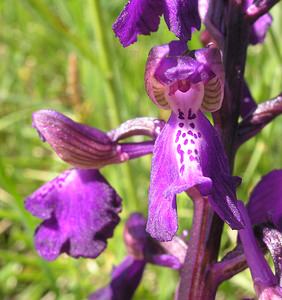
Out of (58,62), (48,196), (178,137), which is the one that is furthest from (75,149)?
(58,62)

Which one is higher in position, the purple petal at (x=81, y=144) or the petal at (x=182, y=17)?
the petal at (x=182, y=17)

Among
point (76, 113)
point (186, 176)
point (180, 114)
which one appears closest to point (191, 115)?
point (180, 114)

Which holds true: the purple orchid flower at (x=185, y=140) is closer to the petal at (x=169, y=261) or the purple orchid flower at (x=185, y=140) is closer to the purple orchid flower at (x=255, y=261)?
the purple orchid flower at (x=255, y=261)

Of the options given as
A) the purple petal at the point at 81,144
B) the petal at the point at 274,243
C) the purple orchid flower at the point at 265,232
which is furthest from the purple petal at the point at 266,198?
the purple petal at the point at 81,144

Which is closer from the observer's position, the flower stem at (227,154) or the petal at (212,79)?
the petal at (212,79)

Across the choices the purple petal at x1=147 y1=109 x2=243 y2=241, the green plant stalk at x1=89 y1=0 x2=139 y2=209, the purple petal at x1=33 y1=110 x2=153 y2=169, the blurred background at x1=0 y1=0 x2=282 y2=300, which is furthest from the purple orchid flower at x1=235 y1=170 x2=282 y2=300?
the green plant stalk at x1=89 y1=0 x2=139 y2=209
